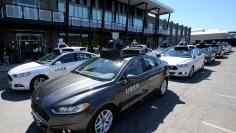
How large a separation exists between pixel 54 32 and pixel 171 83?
15.2m

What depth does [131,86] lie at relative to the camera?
171 inches

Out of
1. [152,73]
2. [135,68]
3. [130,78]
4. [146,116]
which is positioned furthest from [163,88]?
[130,78]

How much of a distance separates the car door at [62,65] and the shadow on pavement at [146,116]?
3715 millimetres

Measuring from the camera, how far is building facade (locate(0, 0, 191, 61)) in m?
15.0

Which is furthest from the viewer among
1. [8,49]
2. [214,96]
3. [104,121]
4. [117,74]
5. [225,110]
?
[8,49]

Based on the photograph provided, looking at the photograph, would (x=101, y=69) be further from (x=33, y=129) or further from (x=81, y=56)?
(x=81, y=56)

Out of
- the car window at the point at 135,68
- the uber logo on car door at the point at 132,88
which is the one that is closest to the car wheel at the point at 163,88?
the car window at the point at 135,68

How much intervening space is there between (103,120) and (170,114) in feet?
6.80

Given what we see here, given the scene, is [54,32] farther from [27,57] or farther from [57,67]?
[57,67]

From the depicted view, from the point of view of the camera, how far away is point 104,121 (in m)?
3.64

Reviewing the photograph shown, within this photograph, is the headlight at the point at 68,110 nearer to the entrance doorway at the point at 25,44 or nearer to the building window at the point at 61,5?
the entrance doorway at the point at 25,44

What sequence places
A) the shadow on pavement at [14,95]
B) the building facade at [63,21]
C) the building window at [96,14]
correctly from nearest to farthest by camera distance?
the shadow on pavement at [14,95] < the building facade at [63,21] < the building window at [96,14]

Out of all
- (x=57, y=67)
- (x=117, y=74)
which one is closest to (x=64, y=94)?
(x=117, y=74)

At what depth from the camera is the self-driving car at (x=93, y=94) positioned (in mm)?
3146
